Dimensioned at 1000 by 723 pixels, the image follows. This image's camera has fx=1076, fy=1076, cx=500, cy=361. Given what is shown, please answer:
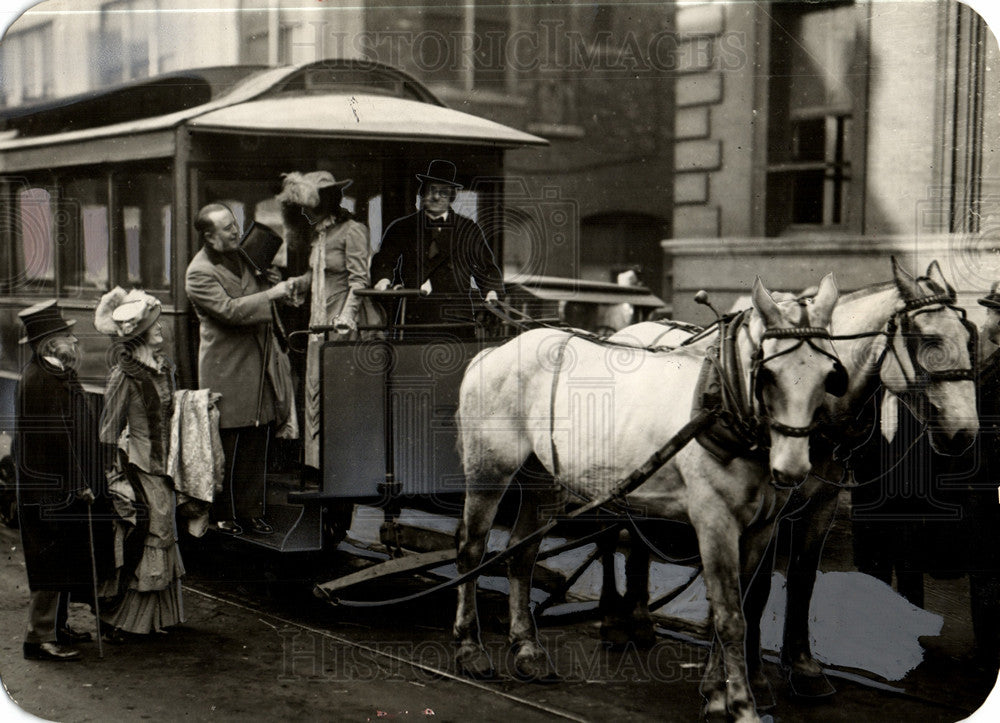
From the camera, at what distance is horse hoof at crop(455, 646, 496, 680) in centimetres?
487

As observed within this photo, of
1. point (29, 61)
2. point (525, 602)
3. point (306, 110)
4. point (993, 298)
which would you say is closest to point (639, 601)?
point (525, 602)

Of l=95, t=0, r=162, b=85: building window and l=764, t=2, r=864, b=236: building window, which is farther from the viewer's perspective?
l=95, t=0, r=162, b=85: building window

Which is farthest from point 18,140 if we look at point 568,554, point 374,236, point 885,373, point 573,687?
point 885,373

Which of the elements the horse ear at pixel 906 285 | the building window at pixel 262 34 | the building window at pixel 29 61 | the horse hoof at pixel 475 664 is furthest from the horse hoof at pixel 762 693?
the building window at pixel 29 61

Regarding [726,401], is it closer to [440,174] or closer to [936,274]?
[936,274]

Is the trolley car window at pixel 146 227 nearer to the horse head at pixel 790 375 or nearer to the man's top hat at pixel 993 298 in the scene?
the horse head at pixel 790 375

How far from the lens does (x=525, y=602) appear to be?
4.89m

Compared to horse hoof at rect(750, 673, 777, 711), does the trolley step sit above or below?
above

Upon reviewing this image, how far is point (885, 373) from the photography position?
4340 millimetres

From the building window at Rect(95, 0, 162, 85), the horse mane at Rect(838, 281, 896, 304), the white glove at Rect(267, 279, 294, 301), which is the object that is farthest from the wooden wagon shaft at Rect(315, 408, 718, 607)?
the building window at Rect(95, 0, 162, 85)

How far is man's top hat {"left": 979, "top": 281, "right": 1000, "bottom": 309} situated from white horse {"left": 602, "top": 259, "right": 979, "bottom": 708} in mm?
234

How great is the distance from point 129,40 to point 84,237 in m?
0.96

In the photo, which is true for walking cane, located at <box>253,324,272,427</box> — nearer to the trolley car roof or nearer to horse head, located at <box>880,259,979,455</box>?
the trolley car roof

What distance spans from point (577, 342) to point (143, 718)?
254 centimetres
